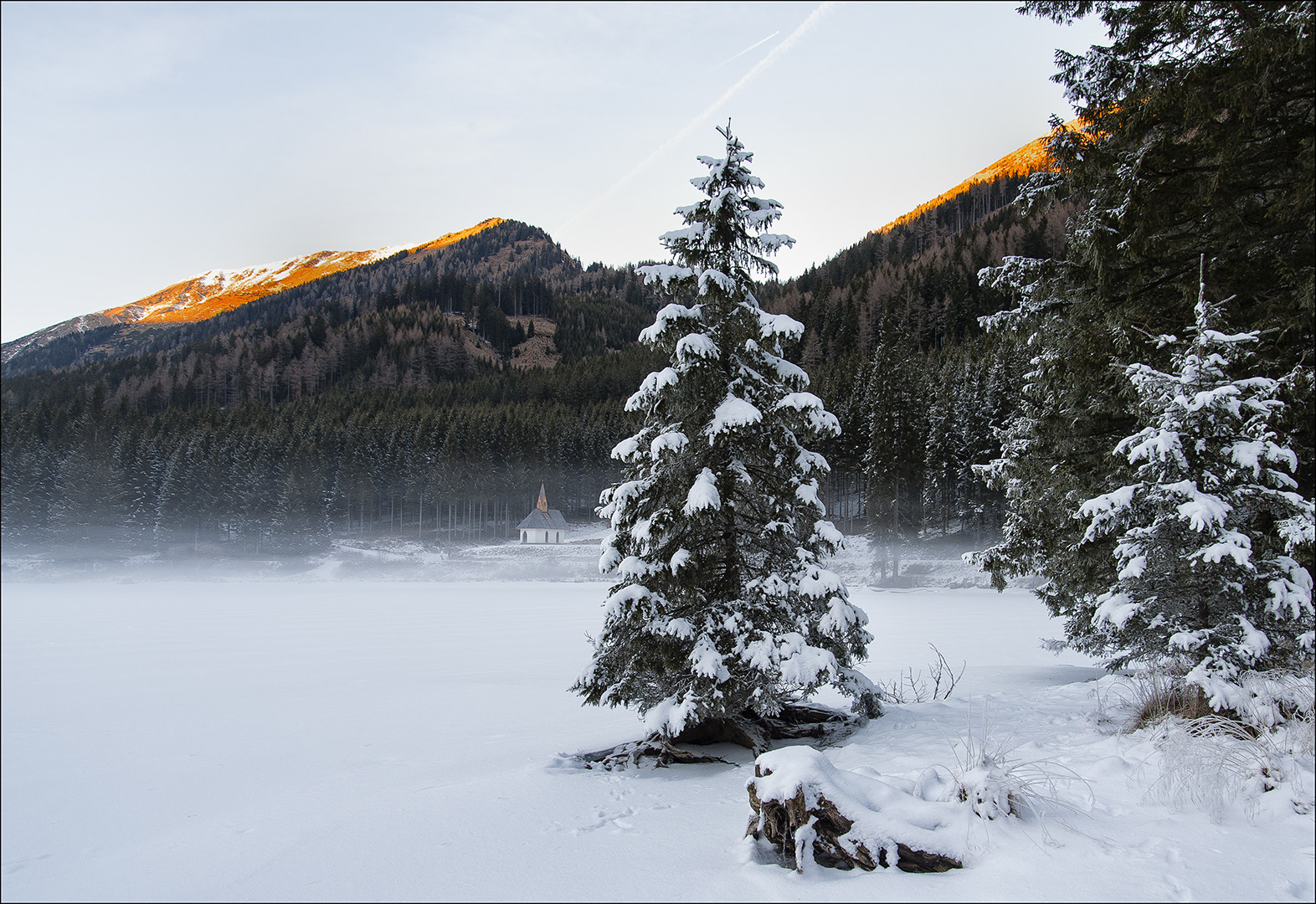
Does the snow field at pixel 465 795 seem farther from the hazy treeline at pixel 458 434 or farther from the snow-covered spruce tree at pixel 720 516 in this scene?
the hazy treeline at pixel 458 434

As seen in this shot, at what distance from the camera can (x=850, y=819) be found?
3.90 m

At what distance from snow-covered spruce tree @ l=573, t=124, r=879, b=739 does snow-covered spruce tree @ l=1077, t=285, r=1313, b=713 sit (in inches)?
121

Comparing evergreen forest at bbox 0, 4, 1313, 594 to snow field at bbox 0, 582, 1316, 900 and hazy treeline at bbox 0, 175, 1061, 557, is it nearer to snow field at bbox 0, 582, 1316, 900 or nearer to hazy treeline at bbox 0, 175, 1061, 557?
hazy treeline at bbox 0, 175, 1061, 557

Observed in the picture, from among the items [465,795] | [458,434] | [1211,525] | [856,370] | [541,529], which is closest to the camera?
[465,795]

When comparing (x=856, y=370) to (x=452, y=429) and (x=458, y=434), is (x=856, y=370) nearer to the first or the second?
(x=458, y=434)

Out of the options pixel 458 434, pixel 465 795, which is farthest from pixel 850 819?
pixel 458 434

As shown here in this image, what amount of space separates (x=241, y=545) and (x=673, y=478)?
240 ft

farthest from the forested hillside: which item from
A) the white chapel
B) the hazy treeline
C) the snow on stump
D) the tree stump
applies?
the tree stump

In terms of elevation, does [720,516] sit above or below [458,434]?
below

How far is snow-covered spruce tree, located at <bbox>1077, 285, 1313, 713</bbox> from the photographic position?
5.93 metres

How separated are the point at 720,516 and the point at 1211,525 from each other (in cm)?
491

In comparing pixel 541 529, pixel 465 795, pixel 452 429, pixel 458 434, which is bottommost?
pixel 541 529

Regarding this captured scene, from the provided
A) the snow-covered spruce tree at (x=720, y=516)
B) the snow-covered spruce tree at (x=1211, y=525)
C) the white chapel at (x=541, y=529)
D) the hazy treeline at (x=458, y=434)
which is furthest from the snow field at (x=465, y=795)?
the white chapel at (x=541, y=529)

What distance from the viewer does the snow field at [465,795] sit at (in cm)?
351
